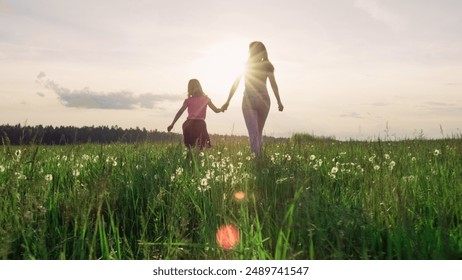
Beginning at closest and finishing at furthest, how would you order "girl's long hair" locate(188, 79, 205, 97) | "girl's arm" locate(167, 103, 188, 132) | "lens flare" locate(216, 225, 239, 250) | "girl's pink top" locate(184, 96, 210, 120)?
"lens flare" locate(216, 225, 239, 250)
"girl's arm" locate(167, 103, 188, 132)
"girl's pink top" locate(184, 96, 210, 120)
"girl's long hair" locate(188, 79, 205, 97)

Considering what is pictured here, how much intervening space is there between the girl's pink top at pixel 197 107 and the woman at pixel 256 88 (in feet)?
4.58

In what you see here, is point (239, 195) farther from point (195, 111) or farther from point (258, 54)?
point (195, 111)

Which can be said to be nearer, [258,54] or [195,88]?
[258,54]

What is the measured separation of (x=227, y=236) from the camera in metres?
3.27

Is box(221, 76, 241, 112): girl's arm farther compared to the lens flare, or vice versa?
box(221, 76, 241, 112): girl's arm

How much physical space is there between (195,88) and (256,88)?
2138 mm

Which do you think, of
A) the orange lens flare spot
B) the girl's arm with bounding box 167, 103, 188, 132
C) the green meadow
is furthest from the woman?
the orange lens flare spot

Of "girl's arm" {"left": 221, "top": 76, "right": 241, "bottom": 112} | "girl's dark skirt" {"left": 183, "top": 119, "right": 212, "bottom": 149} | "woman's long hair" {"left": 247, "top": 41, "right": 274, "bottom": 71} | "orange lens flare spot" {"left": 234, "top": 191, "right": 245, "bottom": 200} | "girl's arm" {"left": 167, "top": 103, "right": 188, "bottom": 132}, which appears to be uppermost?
"woman's long hair" {"left": 247, "top": 41, "right": 274, "bottom": 71}

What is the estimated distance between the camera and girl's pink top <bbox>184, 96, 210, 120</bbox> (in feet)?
39.8

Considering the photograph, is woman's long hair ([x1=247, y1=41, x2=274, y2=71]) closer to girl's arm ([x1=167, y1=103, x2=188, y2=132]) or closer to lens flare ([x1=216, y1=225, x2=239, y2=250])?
girl's arm ([x1=167, y1=103, x2=188, y2=132])

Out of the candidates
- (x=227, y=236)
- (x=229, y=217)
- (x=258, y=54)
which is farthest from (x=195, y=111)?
(x=227, y=236)

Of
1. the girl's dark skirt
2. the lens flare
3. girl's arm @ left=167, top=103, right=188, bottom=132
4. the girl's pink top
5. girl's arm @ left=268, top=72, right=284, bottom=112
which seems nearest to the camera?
the lens flare

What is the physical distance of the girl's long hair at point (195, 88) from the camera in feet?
40.3

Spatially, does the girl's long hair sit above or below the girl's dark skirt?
above
